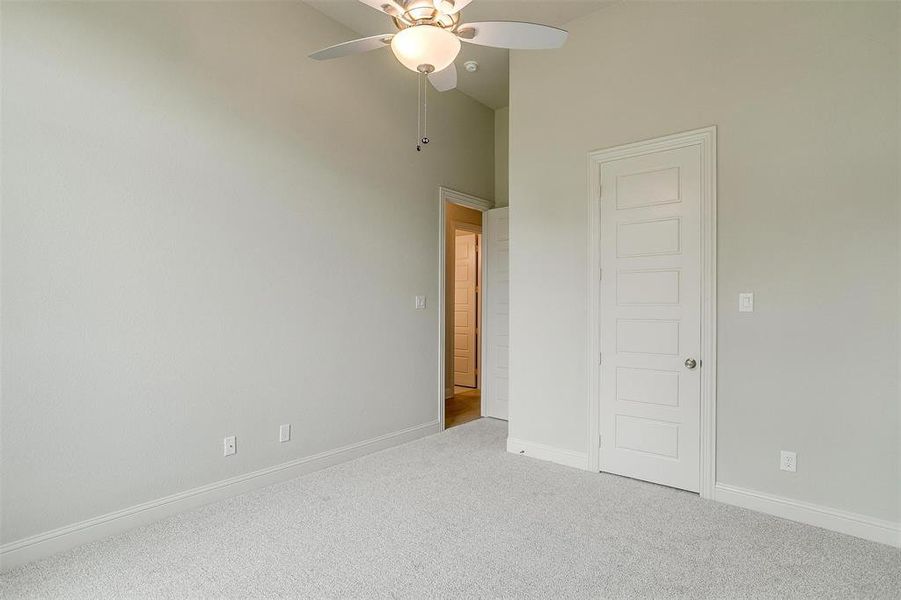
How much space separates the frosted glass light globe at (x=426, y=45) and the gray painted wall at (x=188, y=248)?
1.59m

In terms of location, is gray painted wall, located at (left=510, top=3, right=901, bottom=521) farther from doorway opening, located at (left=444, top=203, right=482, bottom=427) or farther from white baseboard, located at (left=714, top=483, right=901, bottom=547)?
doorway opening, located at (left=444, top=203, right=482, bottom=427)

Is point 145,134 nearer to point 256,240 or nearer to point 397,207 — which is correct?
point 256,240

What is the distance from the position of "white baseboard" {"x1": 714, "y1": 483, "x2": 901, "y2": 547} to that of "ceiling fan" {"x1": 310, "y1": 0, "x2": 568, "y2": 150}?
2663 millimetres

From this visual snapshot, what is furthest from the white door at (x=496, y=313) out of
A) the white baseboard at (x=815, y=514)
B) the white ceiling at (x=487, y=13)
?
the white baseboard at (x=815, y=514)

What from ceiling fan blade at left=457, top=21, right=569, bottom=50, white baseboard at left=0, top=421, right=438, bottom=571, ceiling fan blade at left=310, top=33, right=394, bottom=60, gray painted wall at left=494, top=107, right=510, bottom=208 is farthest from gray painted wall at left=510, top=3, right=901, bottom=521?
ceiling fan blade at left=310, top=33, right=394, bottom=60

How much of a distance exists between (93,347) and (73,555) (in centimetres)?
97

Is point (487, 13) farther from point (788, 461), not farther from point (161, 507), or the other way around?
point (161, 507)

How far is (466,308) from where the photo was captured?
6.73m

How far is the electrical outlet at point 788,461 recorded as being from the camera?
262 cm

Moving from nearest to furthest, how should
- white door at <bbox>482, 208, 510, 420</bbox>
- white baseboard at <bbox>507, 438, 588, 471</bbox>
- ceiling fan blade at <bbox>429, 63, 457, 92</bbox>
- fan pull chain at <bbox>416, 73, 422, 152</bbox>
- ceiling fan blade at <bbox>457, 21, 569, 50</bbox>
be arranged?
1. ceiling fan blade at <bbox>457, 21, 569, 50</bbox>
2. ceiling fan blade at <bbox>429, 63, 457, 92</bbox>
3. white baseboard at <bbox>507, 438, 588, 471</bbox>
4. fan pull chain at <bbox>416, 73, 422, 152</bbox>
5. white door at <bbox>482, 208, 510, 420</bbox>

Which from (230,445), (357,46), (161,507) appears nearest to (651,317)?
(357,46)

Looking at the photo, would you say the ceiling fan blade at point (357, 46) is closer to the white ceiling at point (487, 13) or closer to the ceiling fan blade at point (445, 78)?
the ceiling fan blade at point (445, 78)

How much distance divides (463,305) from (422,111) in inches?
123

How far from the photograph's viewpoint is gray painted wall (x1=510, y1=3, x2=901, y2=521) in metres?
2.39
